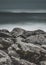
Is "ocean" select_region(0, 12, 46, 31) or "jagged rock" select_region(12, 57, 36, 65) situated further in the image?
"ocean" select_region(0, 12, 46, 31)

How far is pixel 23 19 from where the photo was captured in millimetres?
2270

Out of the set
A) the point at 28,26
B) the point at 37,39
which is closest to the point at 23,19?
the point at 28,26

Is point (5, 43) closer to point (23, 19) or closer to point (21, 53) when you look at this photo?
point (21, 53)

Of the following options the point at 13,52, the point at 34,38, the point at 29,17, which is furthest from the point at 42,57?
the point at 29,17

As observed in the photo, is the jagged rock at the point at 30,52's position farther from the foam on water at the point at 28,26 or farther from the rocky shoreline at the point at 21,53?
the foam on water at the point at 28,26

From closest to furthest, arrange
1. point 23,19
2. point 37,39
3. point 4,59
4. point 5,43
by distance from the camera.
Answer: point 4,59, point 5,43, point 37,39, point 23,19

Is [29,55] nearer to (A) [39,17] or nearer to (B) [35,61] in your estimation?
(B) [35,61]

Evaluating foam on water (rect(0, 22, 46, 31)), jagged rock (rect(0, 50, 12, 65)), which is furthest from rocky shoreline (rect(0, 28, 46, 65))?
foam on water (rect(0, 22, 46, 31))

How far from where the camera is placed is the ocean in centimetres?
211

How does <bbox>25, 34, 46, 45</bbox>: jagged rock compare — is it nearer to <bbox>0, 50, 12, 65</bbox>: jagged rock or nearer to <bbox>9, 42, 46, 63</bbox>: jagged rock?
<bbox>9, 42, 46, 63</bbox>: jagged rock

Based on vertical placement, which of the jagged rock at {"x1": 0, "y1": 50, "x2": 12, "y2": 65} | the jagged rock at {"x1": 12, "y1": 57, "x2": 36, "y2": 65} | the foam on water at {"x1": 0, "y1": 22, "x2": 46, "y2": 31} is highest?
the foam on water at {"x1": 0, "y1": 22, "x2": 46, "y2": 31}

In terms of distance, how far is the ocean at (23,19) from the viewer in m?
2.11

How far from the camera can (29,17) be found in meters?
2.29

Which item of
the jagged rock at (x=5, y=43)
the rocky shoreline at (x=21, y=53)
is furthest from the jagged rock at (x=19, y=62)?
the jagged rock at (x=5, y=43)
